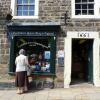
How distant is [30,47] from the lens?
14.6m

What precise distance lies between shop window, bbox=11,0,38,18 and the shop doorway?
2483mm

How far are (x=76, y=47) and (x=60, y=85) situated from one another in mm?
2970

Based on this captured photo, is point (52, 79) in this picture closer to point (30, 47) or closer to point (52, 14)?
point (30, 47)

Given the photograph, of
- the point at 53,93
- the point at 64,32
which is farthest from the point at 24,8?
the point at 53,93

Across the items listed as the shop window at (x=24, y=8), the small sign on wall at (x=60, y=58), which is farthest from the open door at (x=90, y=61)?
the shop window at (x=24, y=8)

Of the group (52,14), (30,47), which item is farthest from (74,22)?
(30,47)

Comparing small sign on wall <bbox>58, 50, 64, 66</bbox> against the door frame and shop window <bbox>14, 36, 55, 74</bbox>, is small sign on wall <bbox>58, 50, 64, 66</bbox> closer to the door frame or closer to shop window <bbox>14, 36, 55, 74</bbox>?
the door frame

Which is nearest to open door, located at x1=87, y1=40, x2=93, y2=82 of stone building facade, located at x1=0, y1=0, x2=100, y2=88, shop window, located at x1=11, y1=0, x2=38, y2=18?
stone building facade, located at x1=0, y1=0, x2=100, y2=88

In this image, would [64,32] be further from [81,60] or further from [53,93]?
[53,93]

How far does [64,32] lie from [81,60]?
2.75 metres

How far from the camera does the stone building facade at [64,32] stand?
47.0 ft

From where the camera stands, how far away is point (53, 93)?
42.7 feet

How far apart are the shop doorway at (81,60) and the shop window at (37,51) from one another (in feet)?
5.37

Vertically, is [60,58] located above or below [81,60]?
above
